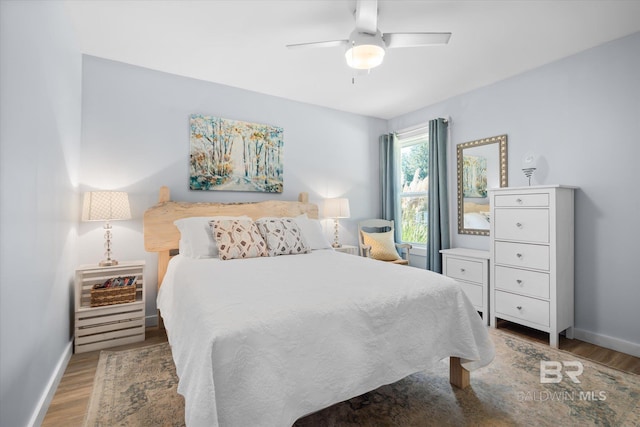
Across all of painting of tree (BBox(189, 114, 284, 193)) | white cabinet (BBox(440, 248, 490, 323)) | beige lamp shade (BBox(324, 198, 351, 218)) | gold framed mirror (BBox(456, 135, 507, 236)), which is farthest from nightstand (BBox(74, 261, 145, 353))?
gold framed mirror (BBox(456, 135, 507, 236))

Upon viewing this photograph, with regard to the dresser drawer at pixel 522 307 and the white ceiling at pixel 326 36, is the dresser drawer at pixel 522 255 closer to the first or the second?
the dresser drawer at pixel 522 307

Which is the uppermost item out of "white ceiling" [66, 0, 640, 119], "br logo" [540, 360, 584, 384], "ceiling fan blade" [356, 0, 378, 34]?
"white ceiling" [66, 0, 640, 119]

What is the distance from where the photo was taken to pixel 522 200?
274 centimetres

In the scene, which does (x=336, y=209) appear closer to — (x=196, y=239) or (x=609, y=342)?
(x=196, y=239)

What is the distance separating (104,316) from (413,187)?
383cm

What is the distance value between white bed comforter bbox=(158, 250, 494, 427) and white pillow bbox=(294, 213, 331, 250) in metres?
1.01

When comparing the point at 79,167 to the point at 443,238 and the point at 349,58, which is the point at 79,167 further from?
the point at 443,238

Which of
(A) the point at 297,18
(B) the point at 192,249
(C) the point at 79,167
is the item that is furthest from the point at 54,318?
(A) the point at 297,18

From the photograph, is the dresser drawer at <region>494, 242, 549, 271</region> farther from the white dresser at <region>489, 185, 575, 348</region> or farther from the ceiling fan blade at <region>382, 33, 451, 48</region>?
the ceiling fan blade at <region>382, 33, 451, 48</region>

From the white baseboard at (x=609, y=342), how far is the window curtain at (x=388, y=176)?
88.4 inches

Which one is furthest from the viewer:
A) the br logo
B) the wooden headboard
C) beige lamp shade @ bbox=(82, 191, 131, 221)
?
the wooden headboard

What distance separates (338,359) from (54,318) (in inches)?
75.7

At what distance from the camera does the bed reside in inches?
44.0

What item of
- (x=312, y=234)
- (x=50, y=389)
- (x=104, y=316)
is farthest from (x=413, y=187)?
(x=50, y=389)
